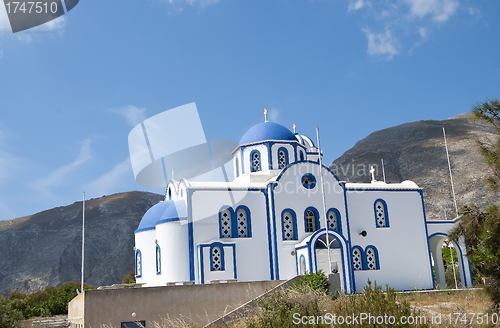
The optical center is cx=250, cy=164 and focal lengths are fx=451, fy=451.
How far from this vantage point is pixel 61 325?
18609mm

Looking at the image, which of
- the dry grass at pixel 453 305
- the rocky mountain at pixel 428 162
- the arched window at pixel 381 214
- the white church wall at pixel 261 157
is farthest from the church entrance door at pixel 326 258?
the rocky mountain at pixel 428 162

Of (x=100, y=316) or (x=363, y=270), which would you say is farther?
(x=363, y=270)

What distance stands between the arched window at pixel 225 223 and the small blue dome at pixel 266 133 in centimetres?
518

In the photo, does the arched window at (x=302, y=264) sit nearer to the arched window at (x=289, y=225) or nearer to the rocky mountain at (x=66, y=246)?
the arched window at (x=289, y=225)

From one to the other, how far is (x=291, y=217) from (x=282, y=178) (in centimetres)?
187

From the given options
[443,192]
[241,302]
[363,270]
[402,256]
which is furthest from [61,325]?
[443,192]

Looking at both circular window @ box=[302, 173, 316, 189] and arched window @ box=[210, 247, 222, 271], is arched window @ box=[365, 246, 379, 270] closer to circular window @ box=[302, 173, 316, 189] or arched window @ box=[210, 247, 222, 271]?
circular window @ box=[302, 173, 316, 189]

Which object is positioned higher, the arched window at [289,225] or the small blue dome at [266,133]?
the small blue dome at [266,133]

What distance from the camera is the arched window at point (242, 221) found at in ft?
67.1

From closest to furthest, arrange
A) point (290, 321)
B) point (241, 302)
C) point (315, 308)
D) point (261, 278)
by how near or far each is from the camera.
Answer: point (290, 321) < point (315, 308) < point (241, 302) < point (261, 278)

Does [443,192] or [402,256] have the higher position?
[443,192]

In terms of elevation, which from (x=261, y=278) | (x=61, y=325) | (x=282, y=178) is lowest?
(x=61, y=325)

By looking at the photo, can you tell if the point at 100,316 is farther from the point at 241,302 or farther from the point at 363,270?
the point at 363,270

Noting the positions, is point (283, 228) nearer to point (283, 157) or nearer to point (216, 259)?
point (216, 259)
